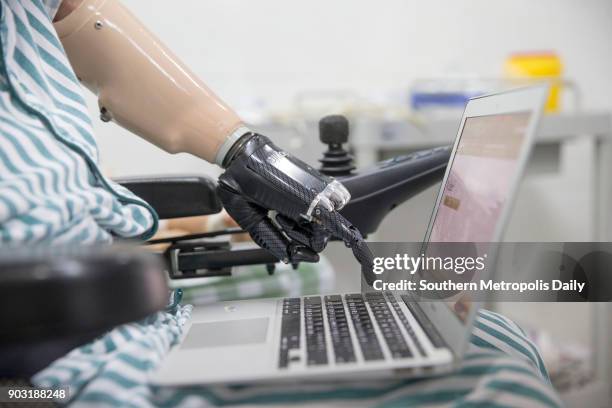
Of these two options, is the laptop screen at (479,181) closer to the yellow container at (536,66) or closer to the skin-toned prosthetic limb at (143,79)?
the skin-toned prosthetic limb at (143,79)

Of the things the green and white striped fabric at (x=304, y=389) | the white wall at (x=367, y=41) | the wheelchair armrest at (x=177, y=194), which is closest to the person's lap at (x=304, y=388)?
the green and white striped fabric at (x=304, y=389)

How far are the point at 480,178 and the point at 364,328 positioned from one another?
147 millimetres

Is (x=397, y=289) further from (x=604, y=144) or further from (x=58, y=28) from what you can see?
(x=604, y=144)

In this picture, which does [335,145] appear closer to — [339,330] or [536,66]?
[339,330]

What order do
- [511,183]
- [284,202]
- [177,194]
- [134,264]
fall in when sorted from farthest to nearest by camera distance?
[177,194] < [284,202] < [511,183] < [134,264]

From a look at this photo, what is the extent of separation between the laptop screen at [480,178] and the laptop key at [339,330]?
11cm

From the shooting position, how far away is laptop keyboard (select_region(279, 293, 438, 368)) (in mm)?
369

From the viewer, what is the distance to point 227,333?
1.47 feet

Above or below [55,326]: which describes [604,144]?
below

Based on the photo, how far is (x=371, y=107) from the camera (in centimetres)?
148

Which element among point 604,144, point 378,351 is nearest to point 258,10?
point 604,144

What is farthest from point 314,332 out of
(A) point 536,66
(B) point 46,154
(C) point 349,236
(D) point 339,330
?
(A) point 536,66

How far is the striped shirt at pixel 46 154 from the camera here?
0.40 metres

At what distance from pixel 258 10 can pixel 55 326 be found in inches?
68.9
